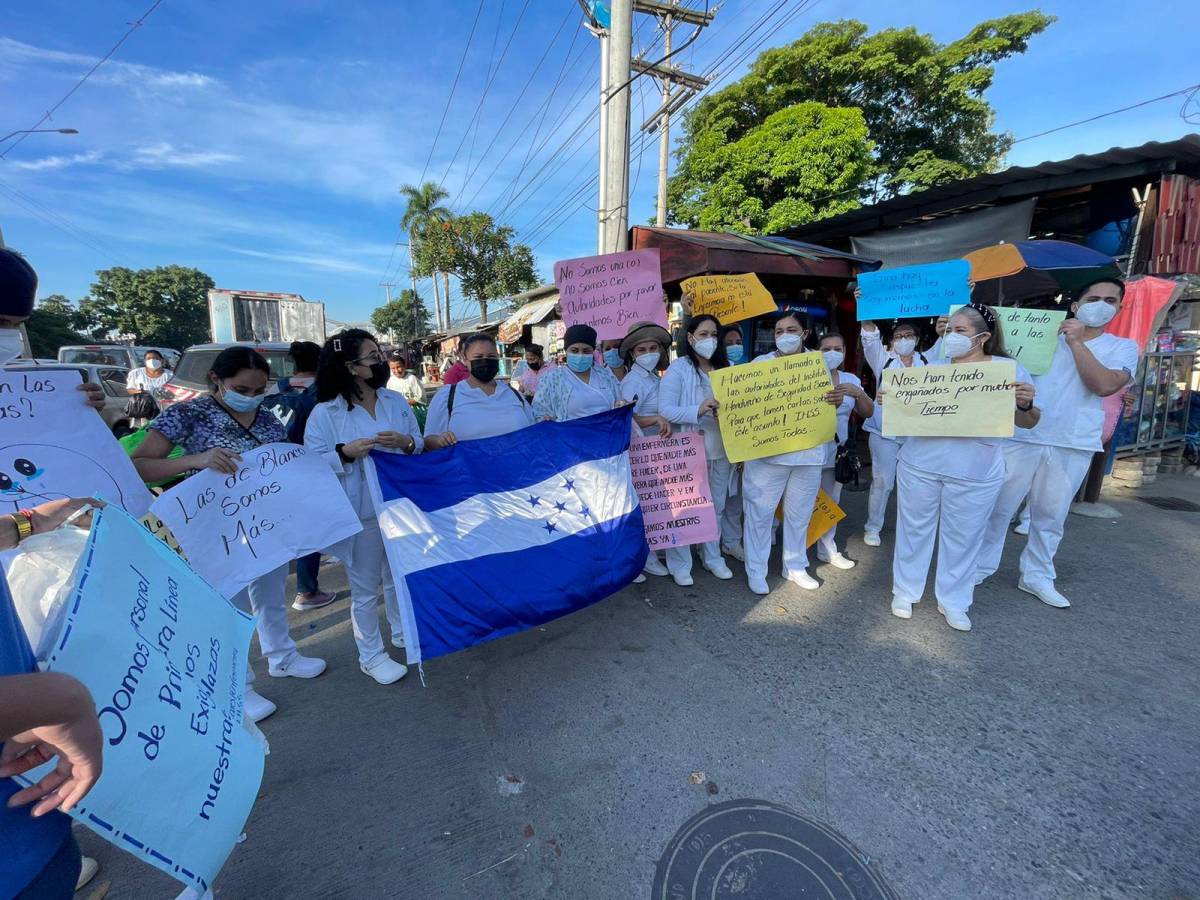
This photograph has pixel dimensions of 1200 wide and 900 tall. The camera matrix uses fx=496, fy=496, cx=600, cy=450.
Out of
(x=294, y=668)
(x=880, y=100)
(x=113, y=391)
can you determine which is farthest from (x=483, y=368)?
(x=880, y=100)

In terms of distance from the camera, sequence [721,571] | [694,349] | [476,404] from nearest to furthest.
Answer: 1. [476,404]
2. [694,349]
3. [721,571]

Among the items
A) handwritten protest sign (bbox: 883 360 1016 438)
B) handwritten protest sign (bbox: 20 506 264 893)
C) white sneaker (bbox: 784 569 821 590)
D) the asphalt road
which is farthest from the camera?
white sneaker (bbox: 784 569 821 590)

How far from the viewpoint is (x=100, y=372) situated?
389 inches

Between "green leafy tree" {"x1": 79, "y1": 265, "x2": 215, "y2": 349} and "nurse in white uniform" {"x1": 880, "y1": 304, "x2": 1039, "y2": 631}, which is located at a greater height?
"green leafy tree" {"x1": 79, "y1": 265, "x2": 215, "y2": 349}

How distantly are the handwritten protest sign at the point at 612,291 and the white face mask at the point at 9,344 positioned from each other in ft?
10.4

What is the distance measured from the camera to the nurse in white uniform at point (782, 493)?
3553 mm

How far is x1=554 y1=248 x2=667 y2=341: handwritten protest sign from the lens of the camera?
4.27 meters

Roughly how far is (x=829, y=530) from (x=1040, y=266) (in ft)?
11.0

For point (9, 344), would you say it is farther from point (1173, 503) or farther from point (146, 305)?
point (146, 305)

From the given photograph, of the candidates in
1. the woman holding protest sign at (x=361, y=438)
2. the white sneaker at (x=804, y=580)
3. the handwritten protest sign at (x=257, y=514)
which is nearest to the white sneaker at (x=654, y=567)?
the white sneaker at (x=804, y=580)

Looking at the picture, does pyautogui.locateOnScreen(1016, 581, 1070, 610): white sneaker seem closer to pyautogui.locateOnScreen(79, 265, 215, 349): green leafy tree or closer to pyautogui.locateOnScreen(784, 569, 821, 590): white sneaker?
pyautogui.locateOnScreen(784, 569, 821, 590): white sneaker

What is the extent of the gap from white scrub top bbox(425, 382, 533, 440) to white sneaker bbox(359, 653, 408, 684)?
1349mm

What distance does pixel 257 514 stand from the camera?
2.40 meters

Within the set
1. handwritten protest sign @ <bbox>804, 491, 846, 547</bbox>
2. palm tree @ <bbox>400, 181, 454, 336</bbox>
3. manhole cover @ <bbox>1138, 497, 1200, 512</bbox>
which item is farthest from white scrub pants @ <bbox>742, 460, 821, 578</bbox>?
palm tree @ <bbox>400, 181, 454, 336</bbox>
